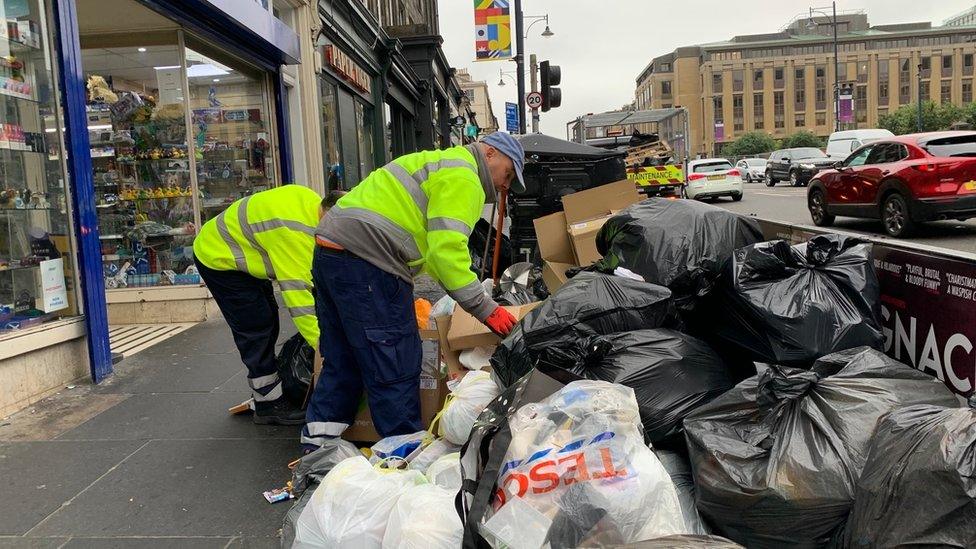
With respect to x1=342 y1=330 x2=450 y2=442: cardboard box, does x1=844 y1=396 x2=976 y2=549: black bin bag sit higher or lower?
higher

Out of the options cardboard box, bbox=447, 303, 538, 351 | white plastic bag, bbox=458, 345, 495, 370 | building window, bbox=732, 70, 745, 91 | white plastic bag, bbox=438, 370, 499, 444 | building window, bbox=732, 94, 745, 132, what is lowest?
white plastic bag, bbox=438, 370, 499, 444

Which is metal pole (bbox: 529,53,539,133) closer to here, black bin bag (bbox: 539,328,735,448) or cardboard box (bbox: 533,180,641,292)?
cardboard box (bbox: 533,180,641,292)

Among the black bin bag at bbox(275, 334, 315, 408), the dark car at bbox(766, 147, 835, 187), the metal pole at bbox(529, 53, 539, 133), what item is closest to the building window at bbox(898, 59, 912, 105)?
the dark car at bbox(766, 147, 835, 187)

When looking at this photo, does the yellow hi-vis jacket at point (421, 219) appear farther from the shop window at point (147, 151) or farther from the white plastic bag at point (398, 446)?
the shop window at point (147, 151)

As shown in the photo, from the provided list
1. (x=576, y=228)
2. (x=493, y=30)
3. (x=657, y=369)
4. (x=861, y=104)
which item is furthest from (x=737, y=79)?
(x=657, y=369)

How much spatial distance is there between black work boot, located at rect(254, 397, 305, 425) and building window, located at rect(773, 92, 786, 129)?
350ft

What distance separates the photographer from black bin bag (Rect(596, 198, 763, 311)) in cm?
351

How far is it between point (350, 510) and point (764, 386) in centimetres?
134

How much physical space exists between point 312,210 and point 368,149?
11.2 m

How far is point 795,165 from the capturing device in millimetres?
26125

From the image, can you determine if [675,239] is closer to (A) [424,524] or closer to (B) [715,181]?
(A) [424,524]

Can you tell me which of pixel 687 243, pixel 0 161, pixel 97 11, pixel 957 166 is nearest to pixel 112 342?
pixel 0 161

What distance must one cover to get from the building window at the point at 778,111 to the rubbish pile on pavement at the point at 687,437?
106404 millimetres

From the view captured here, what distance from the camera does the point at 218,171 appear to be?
7680mm
